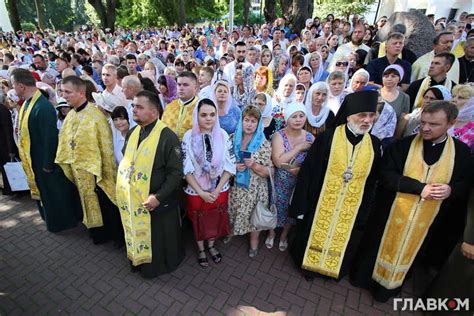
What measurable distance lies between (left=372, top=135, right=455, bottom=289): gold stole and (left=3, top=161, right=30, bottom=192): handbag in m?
5.70

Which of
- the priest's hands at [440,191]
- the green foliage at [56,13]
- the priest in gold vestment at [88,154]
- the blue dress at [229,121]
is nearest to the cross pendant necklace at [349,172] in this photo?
the priest's hands at [440,191]

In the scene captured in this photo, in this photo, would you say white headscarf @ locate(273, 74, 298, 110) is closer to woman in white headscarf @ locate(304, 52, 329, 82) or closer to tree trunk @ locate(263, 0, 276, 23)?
woman in white headscarf @ locate(304, 52, 329, 82)

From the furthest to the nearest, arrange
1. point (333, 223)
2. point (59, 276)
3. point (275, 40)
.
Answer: point (275, 40) < point (59, 276) < point (333, 223)

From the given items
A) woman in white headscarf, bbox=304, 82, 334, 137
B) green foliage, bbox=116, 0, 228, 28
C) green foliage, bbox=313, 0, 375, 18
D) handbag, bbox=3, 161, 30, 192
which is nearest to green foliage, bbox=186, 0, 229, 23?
green foliage, bbox=116, 0, 228, 28

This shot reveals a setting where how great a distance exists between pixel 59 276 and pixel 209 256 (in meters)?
1.88

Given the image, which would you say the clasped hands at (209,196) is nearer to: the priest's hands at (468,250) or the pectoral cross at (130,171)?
the pectoral cross at (130,171)

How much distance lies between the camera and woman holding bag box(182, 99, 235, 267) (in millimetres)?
3158

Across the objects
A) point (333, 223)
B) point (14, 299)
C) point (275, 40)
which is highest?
point (275, 40)

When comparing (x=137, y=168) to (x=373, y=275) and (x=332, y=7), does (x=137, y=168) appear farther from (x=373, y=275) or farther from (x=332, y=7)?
(x=332, y=7)

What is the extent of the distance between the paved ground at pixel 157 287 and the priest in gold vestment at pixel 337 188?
Result: 34 centimetres

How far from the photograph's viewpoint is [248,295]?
3234 millimetres

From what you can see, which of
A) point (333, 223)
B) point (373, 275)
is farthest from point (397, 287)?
point (333, 223)

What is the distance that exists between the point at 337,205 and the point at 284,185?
760mm

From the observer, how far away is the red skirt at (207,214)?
11.3 ft
